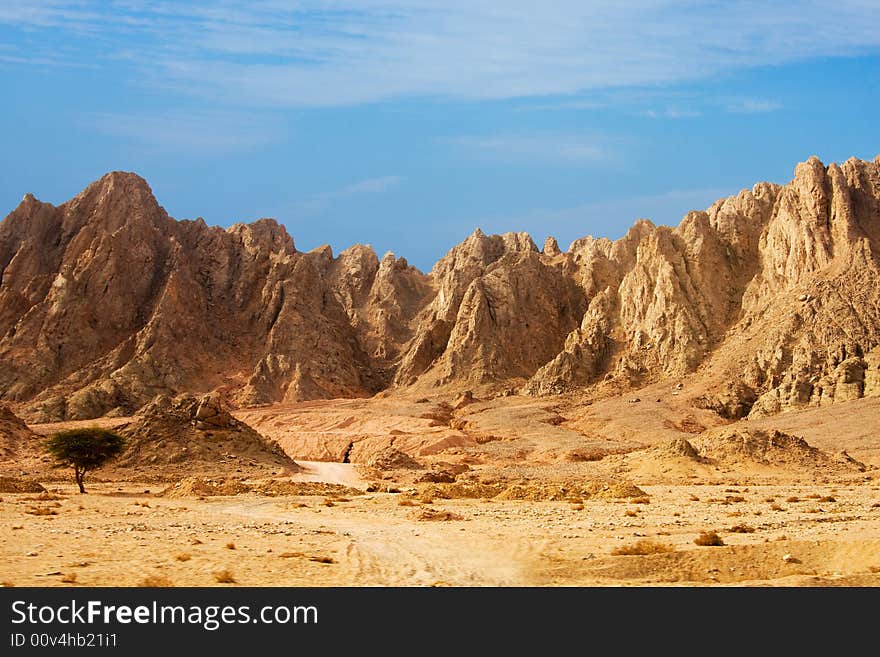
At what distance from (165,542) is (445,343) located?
93.5 metres

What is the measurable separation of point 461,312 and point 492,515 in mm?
83069

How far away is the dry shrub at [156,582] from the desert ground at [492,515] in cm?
5

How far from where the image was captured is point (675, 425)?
7550cm

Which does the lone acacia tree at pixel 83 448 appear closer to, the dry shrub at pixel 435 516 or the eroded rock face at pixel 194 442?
the eroded rock face at pixel 194 442

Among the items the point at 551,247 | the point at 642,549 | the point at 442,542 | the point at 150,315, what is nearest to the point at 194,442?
the point at 442,542

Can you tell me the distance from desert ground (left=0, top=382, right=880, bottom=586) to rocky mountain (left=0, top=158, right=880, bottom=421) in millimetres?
15341

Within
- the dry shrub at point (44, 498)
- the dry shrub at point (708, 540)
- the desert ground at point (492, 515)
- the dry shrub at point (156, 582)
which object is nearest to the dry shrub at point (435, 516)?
the desert ground at point (492, 515)

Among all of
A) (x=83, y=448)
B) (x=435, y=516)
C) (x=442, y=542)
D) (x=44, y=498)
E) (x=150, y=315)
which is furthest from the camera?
(x=150, y=315)

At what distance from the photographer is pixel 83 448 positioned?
146ft

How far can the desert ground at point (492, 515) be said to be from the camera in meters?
18.2

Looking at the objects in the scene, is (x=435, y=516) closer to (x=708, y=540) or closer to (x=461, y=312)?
(x=708, y=540)

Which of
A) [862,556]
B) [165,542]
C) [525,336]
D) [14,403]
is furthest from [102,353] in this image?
[862,556]

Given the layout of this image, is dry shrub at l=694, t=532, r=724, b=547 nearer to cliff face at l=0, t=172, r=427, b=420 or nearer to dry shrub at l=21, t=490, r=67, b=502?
dry shrub at l=21, t=490, r=67, b=502

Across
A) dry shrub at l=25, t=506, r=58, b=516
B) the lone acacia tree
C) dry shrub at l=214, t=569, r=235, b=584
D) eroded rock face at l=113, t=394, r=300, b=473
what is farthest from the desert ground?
eroded rock face at l=113, t=394, r=300, b=473
